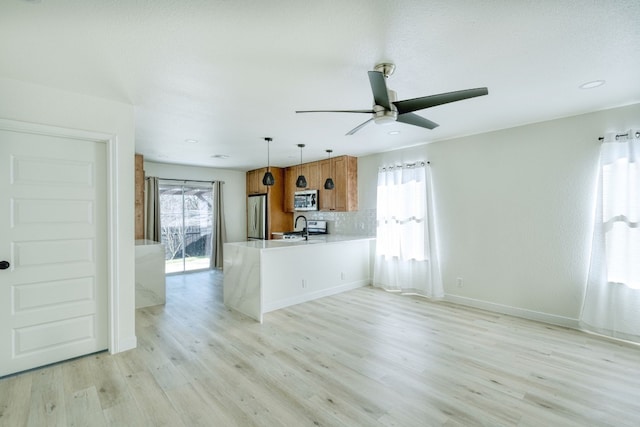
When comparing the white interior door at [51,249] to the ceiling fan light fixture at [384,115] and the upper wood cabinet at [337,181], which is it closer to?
the ceiling fan light fixture at [384,115]

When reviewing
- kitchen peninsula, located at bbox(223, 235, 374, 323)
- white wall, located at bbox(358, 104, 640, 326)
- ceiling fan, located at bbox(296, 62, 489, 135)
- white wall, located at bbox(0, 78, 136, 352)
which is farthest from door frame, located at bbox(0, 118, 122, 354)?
white wall, located at bbox(358, 104, 640, 326)

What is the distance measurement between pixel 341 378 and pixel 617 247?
3.25 meters

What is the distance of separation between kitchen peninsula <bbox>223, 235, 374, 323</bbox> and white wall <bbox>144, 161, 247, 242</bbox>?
326cm

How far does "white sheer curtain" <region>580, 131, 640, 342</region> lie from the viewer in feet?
10.4

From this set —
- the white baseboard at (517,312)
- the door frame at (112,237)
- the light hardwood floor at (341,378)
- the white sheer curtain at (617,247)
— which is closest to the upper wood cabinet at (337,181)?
the white baseboard at (517,312)

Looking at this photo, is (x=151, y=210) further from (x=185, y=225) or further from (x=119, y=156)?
(x=119, y=156)

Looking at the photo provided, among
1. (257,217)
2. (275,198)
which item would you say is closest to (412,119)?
(275,198)

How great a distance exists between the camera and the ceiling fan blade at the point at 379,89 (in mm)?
1987

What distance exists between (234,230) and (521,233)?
6.16m

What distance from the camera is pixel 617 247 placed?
3.26 meters

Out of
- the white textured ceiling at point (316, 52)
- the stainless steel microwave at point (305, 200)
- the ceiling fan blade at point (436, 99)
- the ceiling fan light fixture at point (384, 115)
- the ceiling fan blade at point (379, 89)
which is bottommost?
the stainless steel microwave at point (305, 200)

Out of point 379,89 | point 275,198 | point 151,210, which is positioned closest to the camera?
point 379,89

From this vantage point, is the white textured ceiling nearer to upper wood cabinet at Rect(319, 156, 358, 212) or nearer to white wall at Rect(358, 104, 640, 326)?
white wall at Rect(358, 104, 640, 326)

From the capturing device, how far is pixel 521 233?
3.99m
